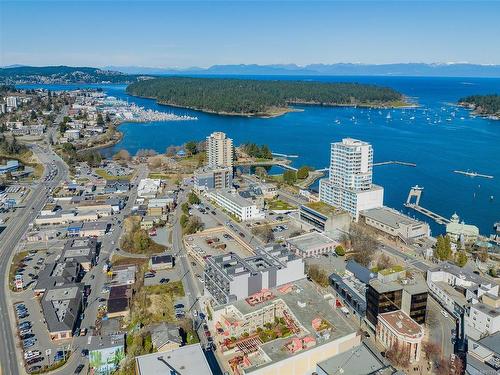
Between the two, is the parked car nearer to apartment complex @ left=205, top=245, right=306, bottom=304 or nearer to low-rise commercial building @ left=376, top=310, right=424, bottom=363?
apartment complex @ left=205, top=245, right=306, bottom=304

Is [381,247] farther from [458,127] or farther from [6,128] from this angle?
[6,128]

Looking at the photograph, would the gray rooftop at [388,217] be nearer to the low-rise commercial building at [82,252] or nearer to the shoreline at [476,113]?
the low-rise commercial building at [82,252]

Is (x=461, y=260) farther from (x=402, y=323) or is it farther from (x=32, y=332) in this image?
(x=32, y=332)

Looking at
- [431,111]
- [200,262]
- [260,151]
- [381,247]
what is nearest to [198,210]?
[200,262]

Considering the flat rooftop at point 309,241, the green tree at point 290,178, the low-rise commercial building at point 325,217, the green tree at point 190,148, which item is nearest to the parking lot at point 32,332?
the flat rooftop at point 309,241

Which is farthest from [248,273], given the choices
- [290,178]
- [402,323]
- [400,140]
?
[400,140]
